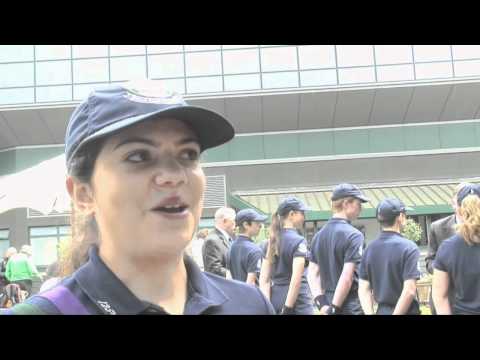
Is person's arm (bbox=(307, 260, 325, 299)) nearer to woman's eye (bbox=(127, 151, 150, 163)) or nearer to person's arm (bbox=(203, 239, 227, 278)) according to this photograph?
person's arm (bbox=(203, 239, 227, 278))

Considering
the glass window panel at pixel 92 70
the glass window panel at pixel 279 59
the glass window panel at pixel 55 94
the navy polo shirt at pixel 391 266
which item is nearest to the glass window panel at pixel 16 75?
the glass window panel at pixel 55 94

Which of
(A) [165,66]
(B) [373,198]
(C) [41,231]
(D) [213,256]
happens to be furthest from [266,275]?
(C) [41,231]

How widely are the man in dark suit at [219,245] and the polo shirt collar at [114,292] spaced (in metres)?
4.61

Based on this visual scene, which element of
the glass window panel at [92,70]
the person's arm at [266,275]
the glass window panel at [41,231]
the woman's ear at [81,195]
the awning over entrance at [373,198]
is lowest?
the person's arm at [266,275]

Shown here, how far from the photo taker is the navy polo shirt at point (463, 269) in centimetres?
363

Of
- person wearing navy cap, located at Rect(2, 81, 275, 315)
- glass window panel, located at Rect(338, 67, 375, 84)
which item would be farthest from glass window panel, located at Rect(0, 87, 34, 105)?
person wearing navy cap, located at Rect(2, 81, 275, 315)

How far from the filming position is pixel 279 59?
19047 millimetres

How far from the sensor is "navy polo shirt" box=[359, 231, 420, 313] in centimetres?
426

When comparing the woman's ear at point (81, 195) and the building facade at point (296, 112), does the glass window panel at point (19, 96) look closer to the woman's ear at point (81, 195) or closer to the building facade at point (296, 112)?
the building facade at point (296, 112)

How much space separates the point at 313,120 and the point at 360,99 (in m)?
1.64

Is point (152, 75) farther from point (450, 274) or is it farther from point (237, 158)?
point (450, 274)

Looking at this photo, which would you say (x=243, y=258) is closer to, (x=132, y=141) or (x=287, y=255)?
(x=287, y=255)

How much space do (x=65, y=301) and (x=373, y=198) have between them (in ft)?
57.9
